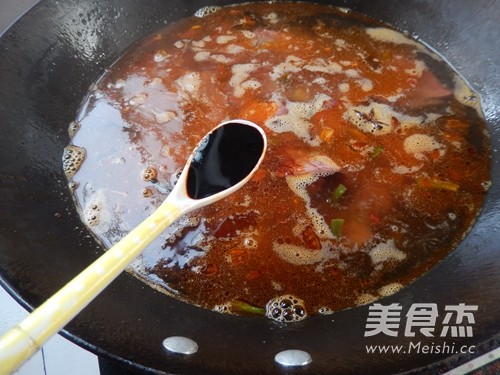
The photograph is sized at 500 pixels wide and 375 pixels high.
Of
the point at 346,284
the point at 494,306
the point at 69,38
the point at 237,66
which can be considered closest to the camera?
the point at 494,306

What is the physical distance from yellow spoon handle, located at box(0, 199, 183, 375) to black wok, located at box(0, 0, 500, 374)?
24cm

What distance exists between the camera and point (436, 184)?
1660 mm

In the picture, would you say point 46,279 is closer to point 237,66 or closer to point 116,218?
point 116,218

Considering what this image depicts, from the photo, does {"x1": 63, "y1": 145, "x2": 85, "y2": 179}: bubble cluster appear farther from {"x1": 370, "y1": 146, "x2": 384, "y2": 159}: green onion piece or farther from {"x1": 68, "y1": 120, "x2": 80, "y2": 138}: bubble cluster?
{"x1": 370, "y1": 146, "x2": 384, "y2": 159}: green onion piece

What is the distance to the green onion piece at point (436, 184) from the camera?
1.65 metres

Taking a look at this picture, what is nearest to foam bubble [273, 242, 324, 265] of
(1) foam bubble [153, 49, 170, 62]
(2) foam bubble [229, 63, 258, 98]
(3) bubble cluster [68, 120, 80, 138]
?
(2) foam bubble [229, 63, 258, 98]

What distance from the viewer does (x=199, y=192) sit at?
135 cm

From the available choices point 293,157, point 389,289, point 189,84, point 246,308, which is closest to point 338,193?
point 293,157

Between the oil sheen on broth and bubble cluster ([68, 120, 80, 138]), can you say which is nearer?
the oil sheen on broth

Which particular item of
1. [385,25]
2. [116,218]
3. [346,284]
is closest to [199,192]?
[116,218]

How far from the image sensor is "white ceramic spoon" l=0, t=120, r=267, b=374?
82cm

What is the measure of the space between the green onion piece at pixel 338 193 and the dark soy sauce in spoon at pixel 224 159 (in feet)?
0.97

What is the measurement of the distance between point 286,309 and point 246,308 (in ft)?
0.37

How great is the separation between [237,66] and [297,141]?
46 centimetres
